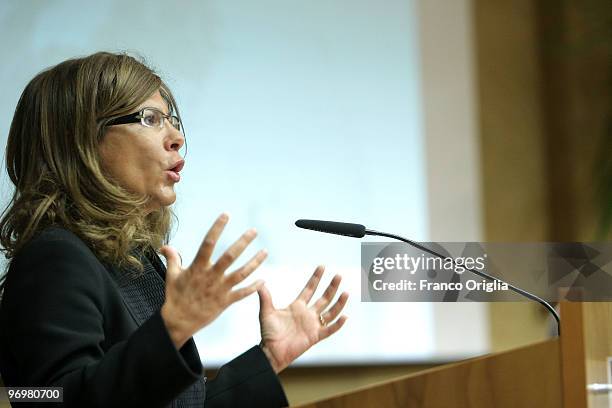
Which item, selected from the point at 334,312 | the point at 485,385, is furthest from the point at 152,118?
the point at 485,385

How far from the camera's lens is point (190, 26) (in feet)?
10.1

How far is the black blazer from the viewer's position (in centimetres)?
120

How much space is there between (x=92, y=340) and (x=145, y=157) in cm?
48

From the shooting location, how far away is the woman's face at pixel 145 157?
1.63 metres

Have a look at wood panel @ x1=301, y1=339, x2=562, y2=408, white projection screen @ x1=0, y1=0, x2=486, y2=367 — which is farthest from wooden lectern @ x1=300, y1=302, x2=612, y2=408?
white projection screen @ x1=0, y1=0, x2=486, y2=367

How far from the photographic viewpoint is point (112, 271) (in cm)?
151

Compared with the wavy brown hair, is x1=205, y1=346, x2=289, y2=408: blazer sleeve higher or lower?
lower

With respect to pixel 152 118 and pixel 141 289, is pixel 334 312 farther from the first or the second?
pixel 152 118

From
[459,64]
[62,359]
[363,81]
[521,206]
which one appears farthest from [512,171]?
[62,359]

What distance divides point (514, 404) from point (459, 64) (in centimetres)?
238

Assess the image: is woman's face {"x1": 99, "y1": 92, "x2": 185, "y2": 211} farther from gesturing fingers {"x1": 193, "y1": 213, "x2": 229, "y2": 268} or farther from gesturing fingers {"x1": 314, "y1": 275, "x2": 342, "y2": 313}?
gesturing fingers {"x1": 193, "y1": 213, "x2": 229, "y2": 268}

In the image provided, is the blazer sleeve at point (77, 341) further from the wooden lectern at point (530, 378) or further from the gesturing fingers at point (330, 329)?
the gesturing fingers at point (330, 329)

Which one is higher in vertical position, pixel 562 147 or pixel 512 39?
pixel 512 39

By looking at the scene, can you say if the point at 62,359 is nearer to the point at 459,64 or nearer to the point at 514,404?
the point at 514,404
